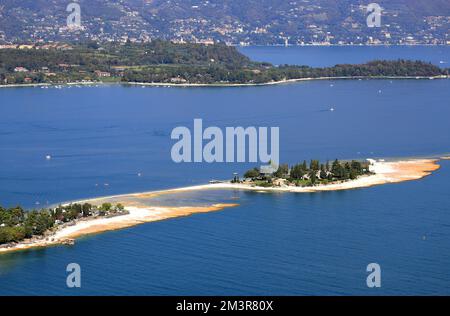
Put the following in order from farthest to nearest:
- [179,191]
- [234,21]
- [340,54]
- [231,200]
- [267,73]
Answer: [234,21], [340,54], [267,73], [179,191], [231,200]

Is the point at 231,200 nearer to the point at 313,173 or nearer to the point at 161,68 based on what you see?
the point at 313,173

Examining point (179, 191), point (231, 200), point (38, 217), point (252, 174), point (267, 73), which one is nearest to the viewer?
point (38, 217)

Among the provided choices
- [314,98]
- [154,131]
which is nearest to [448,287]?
[154,131]

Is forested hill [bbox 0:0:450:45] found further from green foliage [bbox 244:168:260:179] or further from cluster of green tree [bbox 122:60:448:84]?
green foliage [bbox 244:168:260:179]

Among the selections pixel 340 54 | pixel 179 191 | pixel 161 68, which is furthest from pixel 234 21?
pixel 179 191

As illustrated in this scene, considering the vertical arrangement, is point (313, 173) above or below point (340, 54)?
below

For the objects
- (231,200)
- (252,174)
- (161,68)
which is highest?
(161,68)
